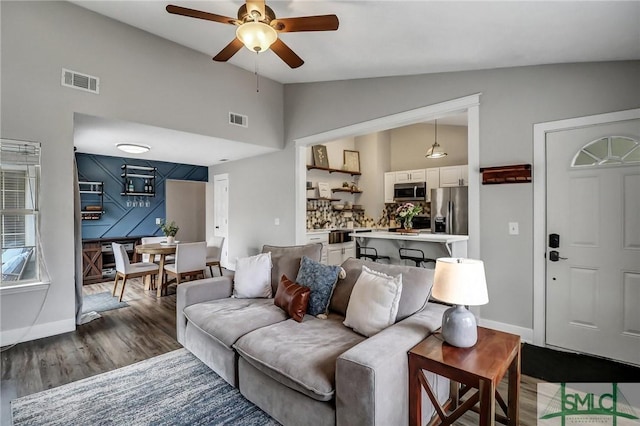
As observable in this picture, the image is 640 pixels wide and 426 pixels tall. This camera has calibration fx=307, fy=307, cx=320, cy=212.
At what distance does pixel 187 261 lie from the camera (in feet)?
15.4

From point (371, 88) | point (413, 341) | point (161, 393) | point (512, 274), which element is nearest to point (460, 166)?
point (371, 88)

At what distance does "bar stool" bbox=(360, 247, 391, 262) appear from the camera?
15.3 ft

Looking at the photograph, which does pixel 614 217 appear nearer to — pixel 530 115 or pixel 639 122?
pixel 639 122

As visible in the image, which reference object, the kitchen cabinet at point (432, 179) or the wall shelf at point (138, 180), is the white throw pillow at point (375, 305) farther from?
the wall shelf at point (138, 180)

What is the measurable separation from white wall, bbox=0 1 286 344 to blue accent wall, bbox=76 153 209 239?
130 inches

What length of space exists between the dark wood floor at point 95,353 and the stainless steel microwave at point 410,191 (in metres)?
4.68

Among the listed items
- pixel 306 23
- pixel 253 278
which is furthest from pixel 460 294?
pixel 306 23

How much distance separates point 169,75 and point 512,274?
472cm

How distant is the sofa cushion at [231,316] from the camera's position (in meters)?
2.23

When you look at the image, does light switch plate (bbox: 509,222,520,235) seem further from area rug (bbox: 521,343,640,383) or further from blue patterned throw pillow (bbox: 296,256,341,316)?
blue patterned throw pillow (bbox: 296,256,341,316)

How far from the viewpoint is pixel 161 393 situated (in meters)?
2.22

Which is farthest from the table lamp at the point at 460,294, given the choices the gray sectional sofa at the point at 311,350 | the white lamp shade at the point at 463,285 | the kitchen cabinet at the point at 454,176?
the kitchen cabinet at the point at 454,176

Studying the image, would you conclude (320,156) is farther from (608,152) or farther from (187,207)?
(608,152)

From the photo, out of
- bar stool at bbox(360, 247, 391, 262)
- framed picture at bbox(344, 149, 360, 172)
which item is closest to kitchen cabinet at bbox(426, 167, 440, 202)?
framed picture at bbox(344, 149, 360, 172)
